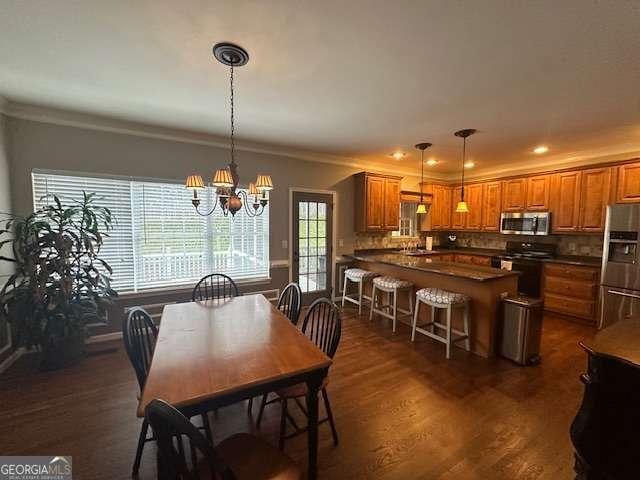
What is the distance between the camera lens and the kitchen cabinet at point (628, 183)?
3672 mm

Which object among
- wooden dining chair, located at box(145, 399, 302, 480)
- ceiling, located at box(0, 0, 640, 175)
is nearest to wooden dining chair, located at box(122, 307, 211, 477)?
wooden dining chair, located at box(145, 399, 302, 480)

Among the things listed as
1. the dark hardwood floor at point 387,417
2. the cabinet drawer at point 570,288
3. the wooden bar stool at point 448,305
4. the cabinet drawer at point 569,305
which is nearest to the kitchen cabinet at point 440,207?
the cabinet drawer at point 570,288

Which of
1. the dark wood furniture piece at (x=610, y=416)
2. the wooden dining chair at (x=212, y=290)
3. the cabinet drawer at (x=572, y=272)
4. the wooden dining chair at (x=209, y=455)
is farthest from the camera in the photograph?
the cabinet drawer at (x=572, y=272)

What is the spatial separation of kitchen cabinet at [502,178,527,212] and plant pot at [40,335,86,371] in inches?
266

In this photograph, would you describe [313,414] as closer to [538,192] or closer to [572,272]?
[572,272]

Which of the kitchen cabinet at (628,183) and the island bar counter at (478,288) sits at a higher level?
the kitchen cabinet at (628,183)

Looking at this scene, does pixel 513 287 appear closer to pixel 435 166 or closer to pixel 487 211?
pixel 487 211

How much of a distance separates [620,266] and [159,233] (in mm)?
6036

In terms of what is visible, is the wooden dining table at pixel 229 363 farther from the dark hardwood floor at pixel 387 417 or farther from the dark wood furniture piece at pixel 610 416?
the dark wood furniture piece at pixel 610 416

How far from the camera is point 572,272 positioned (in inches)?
159

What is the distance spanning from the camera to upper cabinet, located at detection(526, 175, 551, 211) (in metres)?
4.59

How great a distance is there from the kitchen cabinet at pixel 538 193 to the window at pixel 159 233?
4.88m

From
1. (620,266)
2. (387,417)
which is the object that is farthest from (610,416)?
(620,266)

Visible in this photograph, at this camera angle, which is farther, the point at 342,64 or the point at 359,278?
the point at 359,278
